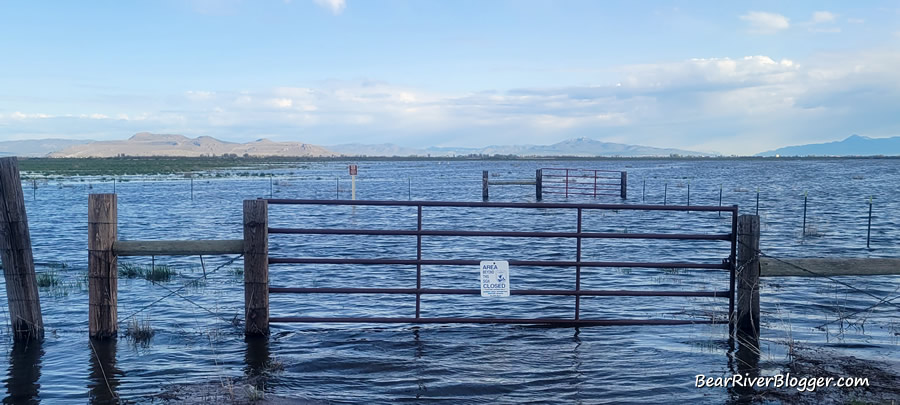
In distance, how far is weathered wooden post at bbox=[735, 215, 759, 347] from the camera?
26.7 feet

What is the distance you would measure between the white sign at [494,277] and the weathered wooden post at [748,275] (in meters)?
2.64

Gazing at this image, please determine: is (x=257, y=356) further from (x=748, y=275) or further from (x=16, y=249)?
(x=748, y=275)

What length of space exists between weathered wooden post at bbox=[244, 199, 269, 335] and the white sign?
2.46 m

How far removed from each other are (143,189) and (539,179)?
28.5 meters

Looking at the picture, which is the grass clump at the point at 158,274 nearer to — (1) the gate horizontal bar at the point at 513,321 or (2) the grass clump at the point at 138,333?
(2) the grass clump at the point at 138,333

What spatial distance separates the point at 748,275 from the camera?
8188mm

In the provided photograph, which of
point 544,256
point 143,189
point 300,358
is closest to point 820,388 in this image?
point 300,358

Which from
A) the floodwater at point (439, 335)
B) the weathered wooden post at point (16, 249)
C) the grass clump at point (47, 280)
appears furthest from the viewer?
the grass clump at point (47, 280)

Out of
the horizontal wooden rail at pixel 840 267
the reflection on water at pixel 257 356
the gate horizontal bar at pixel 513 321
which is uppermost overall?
the horizontal wooden rail at pixel 840 267

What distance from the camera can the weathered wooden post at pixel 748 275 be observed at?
8125mm

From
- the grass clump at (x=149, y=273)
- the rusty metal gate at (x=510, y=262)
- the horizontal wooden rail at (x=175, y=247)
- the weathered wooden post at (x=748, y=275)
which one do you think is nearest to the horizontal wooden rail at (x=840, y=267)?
the weathered wooden post at (x=748, y=275)

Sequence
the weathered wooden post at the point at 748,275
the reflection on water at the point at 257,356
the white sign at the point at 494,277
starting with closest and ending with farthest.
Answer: the reflection on water at the point at 257,356, the weathered wooden post at the point at 748,275, the white sign at the point at 494,277

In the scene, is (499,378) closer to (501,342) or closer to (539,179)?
(501,342)

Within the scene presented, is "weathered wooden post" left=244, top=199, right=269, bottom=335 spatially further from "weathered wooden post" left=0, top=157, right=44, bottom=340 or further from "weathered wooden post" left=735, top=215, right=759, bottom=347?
"weathered wooden post" left=735, top=215, right=759, bottom=347
